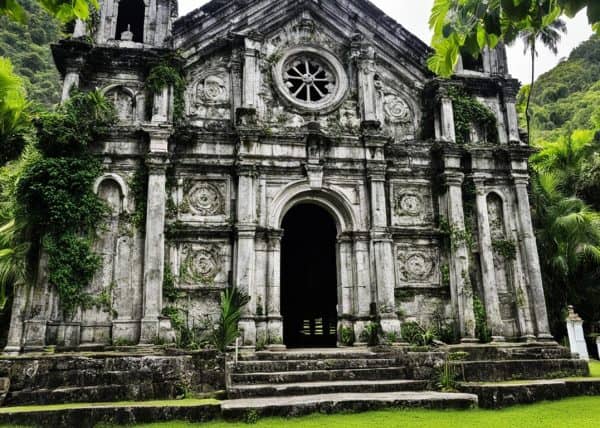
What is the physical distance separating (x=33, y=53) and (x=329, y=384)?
117 feet

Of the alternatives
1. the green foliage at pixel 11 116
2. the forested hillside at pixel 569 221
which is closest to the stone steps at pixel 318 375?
the green foliage at pixel 11 116

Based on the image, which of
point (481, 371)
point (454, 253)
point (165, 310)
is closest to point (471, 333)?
point (454, 253)

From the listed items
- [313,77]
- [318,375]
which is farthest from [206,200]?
[318,375]

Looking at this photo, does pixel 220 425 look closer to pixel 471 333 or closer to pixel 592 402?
pixel 592 402

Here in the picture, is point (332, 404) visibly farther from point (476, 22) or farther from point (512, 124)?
point (512, 124)

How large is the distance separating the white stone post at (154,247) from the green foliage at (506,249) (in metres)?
9.07

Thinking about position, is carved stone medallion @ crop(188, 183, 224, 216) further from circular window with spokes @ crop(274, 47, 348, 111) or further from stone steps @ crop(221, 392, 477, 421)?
stone steps @ crop(221, 392, 477, 421)

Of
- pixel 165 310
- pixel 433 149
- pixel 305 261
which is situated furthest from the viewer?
pixel 305 261

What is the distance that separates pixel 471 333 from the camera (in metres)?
13.4

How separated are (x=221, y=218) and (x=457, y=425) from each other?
8.00 meters

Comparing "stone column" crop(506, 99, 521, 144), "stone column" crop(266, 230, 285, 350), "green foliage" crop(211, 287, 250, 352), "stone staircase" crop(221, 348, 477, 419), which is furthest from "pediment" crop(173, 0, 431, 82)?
"stone staircase" crop(221, 348, 477, 419)

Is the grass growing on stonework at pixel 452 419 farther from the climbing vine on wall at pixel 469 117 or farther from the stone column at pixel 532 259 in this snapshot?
the climbing vine on wall at pixel 469 117

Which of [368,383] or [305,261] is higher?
[305,261]

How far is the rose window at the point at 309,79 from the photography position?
1485 centimetres
